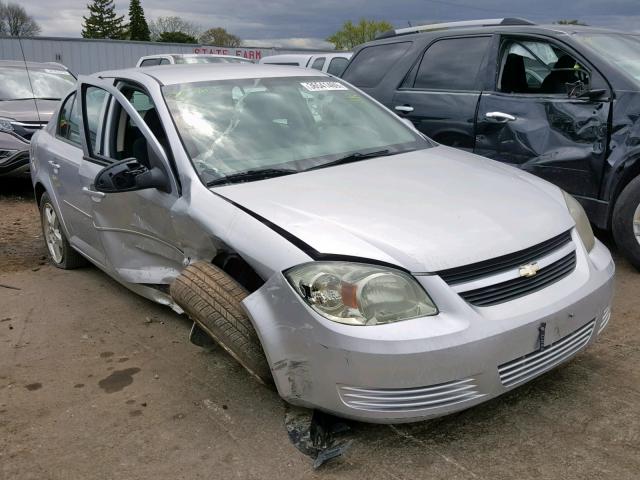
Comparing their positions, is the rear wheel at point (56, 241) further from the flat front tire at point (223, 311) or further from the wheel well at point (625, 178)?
the wheel well at point (625, 178)

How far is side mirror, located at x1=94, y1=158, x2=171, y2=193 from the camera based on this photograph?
3.36 meters

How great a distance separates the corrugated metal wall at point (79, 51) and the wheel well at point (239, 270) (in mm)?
26444

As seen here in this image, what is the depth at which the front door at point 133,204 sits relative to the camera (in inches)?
137

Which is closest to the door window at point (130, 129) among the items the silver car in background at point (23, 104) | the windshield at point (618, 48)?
the windshield at point (618, 48)

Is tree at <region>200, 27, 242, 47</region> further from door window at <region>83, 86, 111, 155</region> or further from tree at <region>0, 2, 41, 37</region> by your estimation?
door window at <region>83, 86, 111, 155</region>

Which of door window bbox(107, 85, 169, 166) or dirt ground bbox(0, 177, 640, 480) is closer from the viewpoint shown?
dirt ground bbox(0, 177, 640, 480)

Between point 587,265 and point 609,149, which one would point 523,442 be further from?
point 609,149

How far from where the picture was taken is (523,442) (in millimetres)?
2691

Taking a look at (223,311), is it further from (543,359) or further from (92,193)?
(92,193)

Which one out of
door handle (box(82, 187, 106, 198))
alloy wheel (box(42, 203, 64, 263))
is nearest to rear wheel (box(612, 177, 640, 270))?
door handle (box(82, 187, 106, 198))

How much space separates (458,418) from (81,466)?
1618 millimetres

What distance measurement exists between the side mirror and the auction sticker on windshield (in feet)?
4.12

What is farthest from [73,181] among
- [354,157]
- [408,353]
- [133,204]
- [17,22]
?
[17,22]

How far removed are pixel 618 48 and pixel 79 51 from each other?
1041 inches
